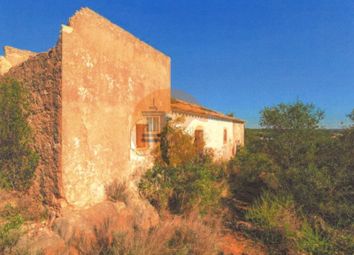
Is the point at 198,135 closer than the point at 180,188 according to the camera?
No

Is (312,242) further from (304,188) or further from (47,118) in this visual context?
(47,118)

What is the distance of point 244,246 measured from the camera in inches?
202

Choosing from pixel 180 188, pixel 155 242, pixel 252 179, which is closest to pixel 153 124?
pixel 180 188

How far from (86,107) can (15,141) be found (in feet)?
5.53

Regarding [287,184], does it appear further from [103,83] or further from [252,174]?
[103,83]

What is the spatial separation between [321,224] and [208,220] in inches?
116

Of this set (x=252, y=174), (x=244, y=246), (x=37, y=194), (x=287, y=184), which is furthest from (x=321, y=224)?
(x=37, y=194)

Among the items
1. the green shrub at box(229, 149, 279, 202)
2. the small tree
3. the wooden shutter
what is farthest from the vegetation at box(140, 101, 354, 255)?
the small tree

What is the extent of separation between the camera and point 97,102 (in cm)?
468

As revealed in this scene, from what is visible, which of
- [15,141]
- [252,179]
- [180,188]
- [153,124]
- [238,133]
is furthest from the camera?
[238,133]

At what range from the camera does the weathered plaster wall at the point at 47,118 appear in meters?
4.03

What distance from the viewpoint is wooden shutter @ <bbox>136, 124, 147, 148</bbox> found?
609 cm

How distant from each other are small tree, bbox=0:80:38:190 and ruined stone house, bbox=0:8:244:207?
213 millimetres

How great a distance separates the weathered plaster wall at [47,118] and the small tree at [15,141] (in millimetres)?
171
